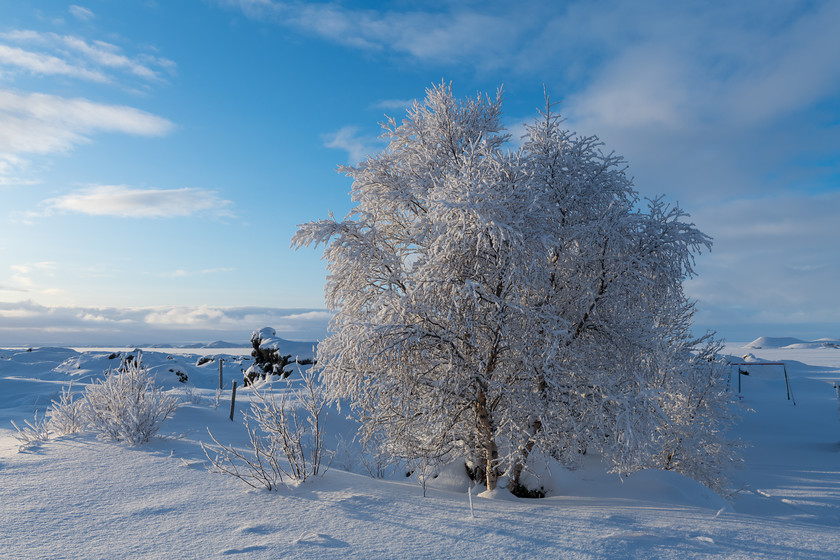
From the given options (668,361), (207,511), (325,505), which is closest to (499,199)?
(325,505)

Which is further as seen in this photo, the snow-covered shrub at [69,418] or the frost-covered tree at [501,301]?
the snow-covered shrub at [69,418]

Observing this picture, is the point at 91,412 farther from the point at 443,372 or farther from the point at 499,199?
the point at 499,199

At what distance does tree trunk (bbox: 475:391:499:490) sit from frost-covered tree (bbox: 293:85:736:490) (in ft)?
0.07

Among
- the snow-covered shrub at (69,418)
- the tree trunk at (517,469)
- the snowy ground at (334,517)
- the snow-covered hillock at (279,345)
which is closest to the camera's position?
the snowy ground at (334,517)

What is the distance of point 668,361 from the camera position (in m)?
12.7

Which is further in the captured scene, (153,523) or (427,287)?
(427,287)

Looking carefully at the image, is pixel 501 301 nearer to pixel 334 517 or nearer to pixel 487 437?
pixel 487 437

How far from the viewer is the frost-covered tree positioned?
6.69 meters

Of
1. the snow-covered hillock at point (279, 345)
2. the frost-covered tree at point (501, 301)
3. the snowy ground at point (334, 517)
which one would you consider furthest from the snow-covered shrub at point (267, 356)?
the frost-covered tree at point (501, 301)

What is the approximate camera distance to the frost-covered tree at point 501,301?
6688 millimetres

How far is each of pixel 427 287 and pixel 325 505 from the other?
2862mm

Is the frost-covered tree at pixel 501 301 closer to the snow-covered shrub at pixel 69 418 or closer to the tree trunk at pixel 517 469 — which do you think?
the tree trunk at pixel 517 469

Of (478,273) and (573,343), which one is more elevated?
(478,273)

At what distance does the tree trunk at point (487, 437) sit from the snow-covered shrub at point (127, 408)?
18.5ft
